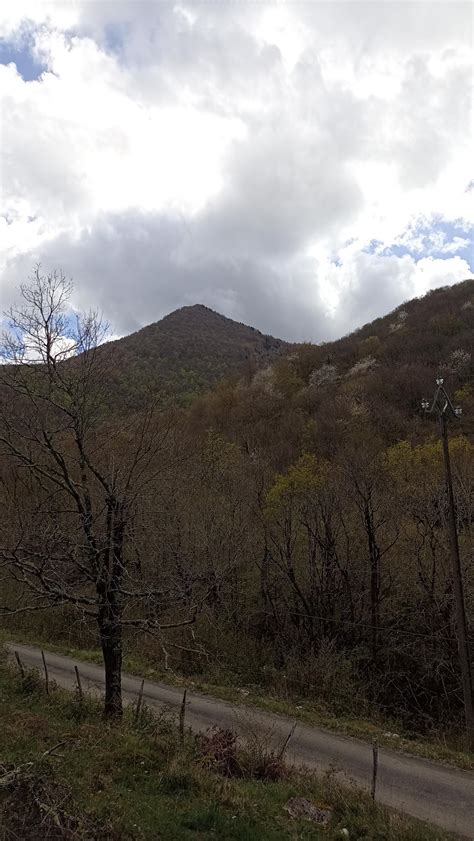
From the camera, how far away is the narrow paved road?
9.55 metres

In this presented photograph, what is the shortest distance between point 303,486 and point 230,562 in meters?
5.57

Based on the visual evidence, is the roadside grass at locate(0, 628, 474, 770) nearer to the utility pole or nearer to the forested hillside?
the forested hillside

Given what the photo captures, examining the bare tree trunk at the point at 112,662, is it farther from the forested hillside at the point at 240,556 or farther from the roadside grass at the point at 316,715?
the roadside grass at the point at 316,715

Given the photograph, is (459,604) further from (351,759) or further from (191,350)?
(191,350)

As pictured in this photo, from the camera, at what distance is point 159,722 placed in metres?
11.5

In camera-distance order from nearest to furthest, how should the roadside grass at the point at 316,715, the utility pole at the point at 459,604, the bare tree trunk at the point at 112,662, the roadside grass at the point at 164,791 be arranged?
the roadside grass at the point at 164,791, the bare tree trunk at the point at 112,662, the roadside grass at the point at 316,715, the utility pole at the point at 459,604

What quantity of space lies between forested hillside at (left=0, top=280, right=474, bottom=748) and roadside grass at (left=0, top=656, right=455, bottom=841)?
1759mm

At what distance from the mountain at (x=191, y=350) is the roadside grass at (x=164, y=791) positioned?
886 centimetres

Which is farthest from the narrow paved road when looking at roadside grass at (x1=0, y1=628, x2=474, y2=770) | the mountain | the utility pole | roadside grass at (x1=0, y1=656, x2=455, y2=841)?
the mountain

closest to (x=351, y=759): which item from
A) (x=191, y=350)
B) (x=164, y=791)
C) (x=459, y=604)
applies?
(x=459, y=604)

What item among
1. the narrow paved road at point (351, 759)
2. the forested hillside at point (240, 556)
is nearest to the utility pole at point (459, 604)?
the forested hillside at point (240, 556)

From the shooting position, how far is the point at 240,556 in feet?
77.5

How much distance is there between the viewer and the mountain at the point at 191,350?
192 ft

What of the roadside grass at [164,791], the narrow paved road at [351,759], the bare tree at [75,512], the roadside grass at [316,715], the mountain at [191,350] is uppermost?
the mountain at [191,350]
